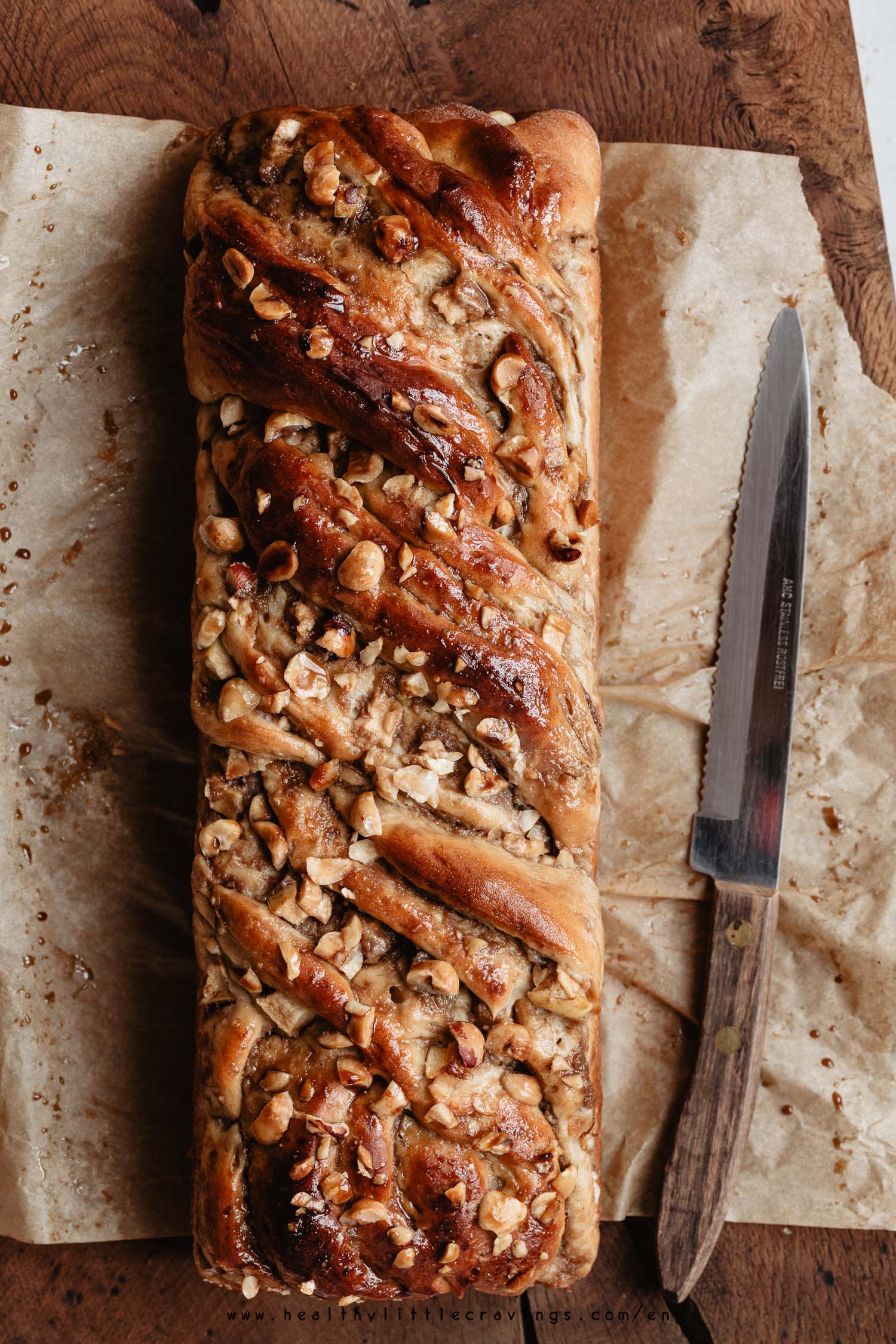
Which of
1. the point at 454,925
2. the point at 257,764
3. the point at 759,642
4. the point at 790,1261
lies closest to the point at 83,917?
the point at 257,764

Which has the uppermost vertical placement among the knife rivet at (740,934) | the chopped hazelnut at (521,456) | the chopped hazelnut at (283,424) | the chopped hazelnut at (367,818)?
the chopped hazelnut at (283,424)

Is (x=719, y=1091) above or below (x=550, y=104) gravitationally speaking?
below

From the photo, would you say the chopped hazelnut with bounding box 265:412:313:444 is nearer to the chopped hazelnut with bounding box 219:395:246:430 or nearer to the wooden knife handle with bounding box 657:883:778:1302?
the chopped hazelnut with bounding box 219:395:246:430

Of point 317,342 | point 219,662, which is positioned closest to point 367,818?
point 219,662

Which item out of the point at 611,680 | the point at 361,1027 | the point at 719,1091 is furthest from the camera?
the point at 611,680

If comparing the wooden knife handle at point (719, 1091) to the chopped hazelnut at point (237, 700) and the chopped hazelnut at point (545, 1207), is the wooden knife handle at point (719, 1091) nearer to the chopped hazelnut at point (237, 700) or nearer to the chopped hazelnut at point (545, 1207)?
the chopped hazelnut at point (545, 1207)

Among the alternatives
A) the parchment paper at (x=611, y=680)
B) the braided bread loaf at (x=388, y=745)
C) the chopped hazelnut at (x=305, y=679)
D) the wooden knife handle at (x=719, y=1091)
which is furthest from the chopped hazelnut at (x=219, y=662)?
the wooden knife handle at (x=719, y=1091)

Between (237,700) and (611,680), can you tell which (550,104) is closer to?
(611,680)

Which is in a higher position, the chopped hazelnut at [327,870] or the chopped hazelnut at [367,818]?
the chopped hazelnut at [367,818]
